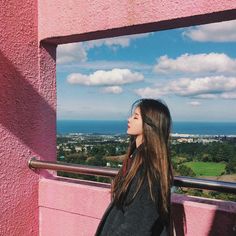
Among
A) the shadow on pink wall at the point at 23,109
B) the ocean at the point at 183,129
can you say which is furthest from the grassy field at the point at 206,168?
the shadow on pink wall at the point at 23,109

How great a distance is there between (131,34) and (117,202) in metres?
1.24

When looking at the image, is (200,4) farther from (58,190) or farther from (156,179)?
(58,190)

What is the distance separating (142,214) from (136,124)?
40 centimetres

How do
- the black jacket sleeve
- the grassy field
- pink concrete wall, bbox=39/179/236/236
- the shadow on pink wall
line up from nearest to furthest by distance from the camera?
the black jacket sleeve → pink concrete wall, bbox=39/179/236/236 → the grassy field → the shadow on pink wall

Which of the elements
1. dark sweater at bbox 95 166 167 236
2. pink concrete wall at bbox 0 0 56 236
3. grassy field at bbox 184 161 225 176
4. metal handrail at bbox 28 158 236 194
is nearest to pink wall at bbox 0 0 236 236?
pink concrete wall at bbox 0 0 56 236

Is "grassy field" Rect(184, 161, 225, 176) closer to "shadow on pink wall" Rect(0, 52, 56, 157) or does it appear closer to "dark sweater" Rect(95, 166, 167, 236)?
"dark sweater" Rect(95, 166, 167, 236)

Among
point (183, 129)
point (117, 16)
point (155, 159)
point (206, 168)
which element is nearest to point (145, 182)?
point (155, 159)

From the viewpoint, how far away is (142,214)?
211 cm

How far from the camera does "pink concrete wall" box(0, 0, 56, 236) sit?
3.29 meters

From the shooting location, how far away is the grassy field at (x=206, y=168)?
9.32 feet

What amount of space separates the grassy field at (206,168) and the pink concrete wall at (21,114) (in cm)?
109

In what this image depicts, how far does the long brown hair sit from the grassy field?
66 centimetres

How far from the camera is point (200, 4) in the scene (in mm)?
2619

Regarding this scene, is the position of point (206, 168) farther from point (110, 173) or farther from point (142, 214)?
point (142, 214)
